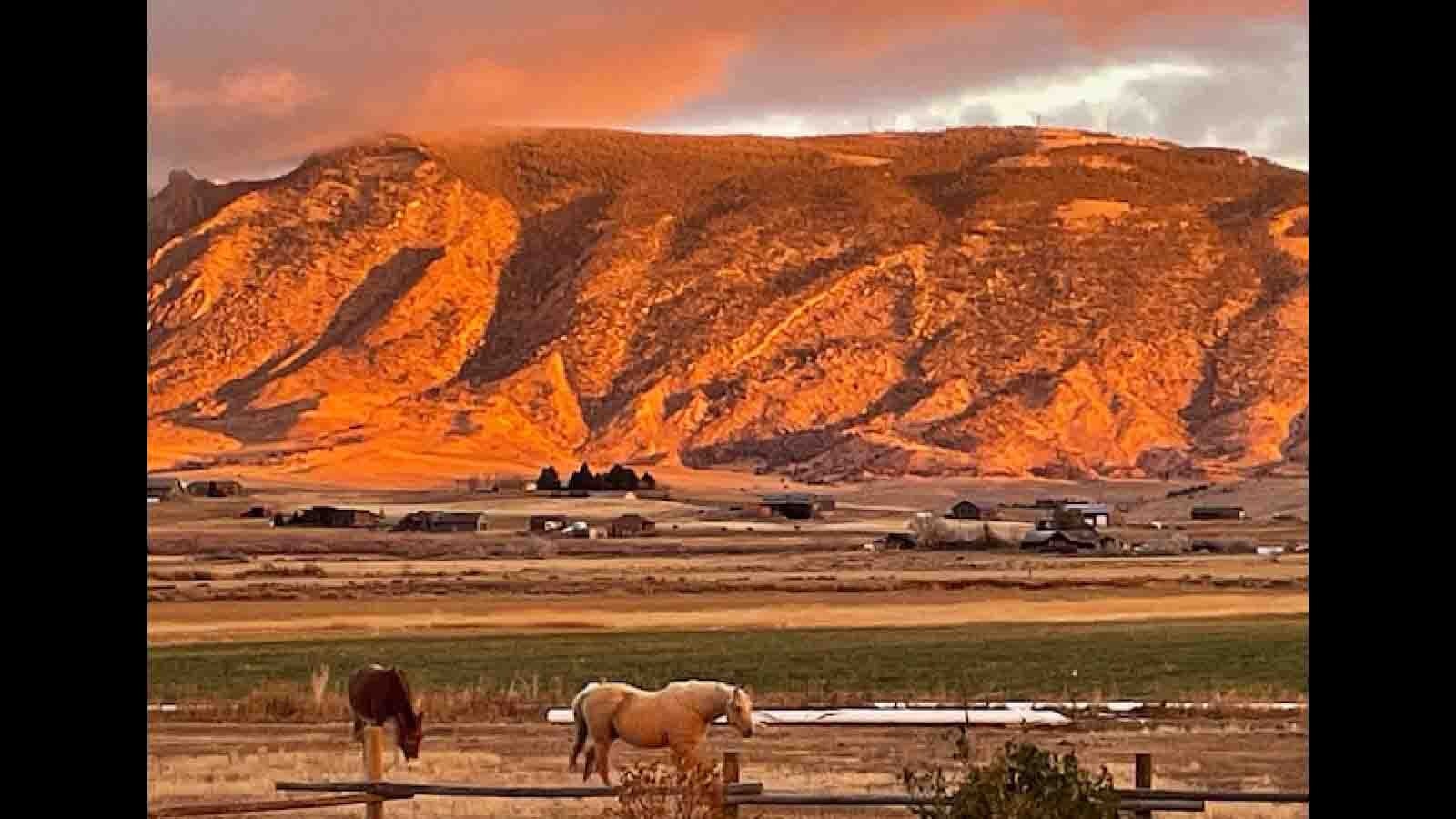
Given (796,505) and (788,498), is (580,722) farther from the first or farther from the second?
(788,498)

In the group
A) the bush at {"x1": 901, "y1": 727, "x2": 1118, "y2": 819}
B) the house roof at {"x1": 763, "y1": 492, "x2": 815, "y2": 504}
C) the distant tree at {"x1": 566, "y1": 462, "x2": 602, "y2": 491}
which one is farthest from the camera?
the distant tree at {"x1": 566, "y1": 462, "x2": 602, "y2": 491}

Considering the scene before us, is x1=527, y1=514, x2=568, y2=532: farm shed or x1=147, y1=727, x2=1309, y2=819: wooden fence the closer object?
x1=147, y1=727, x2=1309, y2=819: wooden fence

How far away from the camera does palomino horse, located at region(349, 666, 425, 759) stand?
14.8 metres

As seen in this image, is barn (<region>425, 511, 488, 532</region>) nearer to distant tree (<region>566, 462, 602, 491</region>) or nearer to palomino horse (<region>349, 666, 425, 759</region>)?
distant tree (<region>566, 462, 602, 491</region>)

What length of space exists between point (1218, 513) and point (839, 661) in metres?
27.2

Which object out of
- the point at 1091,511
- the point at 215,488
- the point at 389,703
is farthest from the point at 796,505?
the point at 389,703

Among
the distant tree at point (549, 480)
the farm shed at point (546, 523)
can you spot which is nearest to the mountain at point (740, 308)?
the distant tree at point (549, 480)

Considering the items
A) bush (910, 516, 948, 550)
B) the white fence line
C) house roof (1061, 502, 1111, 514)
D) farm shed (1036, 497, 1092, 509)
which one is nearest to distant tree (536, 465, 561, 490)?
farm shed (1036, 497, 1092, 509)

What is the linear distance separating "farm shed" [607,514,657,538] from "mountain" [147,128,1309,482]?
9537 millimetres

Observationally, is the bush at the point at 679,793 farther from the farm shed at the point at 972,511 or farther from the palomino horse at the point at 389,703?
the farm shed at the point at 972,511

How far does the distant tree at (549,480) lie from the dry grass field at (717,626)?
93.7 inches

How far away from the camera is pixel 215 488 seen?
62.1m

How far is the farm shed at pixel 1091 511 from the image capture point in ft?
183
